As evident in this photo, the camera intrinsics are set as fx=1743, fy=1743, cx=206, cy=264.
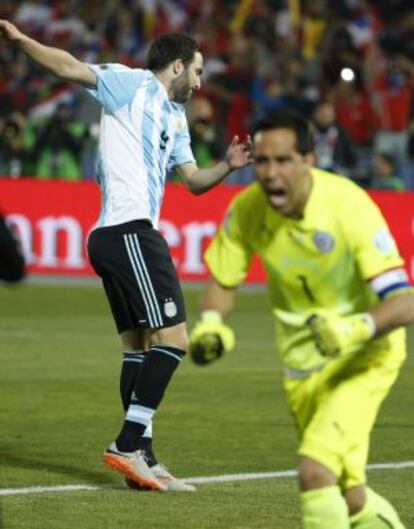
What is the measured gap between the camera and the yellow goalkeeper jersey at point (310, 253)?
6621 millimetres

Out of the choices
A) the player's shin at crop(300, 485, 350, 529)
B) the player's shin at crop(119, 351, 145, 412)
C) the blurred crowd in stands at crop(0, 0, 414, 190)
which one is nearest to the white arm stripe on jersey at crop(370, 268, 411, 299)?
the player's shin at crop(300, 485, 350, 529)

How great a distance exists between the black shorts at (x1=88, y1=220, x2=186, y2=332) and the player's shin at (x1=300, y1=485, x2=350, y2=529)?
10.7 feet

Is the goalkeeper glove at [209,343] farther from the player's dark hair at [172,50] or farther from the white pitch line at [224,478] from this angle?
the player's dark hair at [172,50]

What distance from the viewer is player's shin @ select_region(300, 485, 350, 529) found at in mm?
6418

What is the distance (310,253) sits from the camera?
674 centimetres

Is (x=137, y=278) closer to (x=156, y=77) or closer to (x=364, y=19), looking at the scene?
(x=156, y=77)

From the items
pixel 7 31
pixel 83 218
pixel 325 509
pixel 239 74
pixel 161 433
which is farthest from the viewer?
pixel 239 74

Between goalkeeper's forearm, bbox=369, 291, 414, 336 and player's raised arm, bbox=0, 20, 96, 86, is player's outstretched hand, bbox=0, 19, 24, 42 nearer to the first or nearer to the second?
player's raised arm, bbox=0, 20, 96, 86

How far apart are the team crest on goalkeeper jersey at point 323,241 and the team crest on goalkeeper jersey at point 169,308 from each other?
3.02 m

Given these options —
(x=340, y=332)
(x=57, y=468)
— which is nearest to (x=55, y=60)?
(x=57, y=468)

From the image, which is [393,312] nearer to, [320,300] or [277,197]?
[320,300]

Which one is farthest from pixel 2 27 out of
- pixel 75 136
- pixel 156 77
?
pixel 75 136

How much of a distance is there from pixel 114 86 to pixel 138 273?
1053 millimetres

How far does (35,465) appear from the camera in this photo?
33.8 feet
